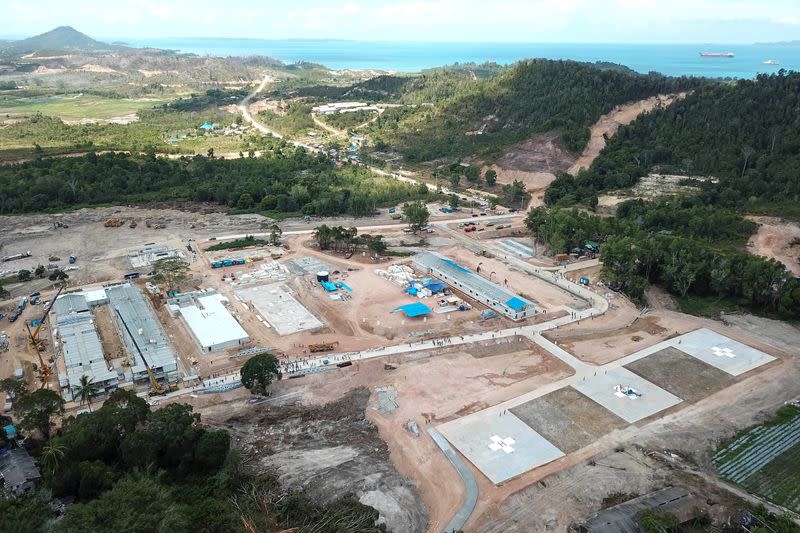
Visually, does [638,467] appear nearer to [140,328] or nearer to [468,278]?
[468,278]

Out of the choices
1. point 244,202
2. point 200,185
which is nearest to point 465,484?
point 244,202

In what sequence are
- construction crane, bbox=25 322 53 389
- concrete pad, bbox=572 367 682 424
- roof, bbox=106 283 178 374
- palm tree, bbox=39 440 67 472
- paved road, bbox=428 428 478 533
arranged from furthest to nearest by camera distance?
roof, bbox=106 283 178 374 < construction crane, bbox=25 322 53 389 < concrete pad, bbox=572 367 682 424 < paved road, bbox=428 428 478 533 < palm tree, bbox=39 440 67 472

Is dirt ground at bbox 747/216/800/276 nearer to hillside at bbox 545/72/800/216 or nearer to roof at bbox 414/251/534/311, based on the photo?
hillside at bbox 545/72/800/216

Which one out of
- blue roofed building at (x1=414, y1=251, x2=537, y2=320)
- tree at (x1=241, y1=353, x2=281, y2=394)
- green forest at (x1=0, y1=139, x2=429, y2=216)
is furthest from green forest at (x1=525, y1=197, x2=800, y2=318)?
tree at (x1=241, y1=353, x2=281, y2=394)

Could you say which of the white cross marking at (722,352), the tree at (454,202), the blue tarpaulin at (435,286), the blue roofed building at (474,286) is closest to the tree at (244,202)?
the tree at (454,202)

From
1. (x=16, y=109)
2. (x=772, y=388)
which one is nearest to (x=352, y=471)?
(x=772, y=388)
